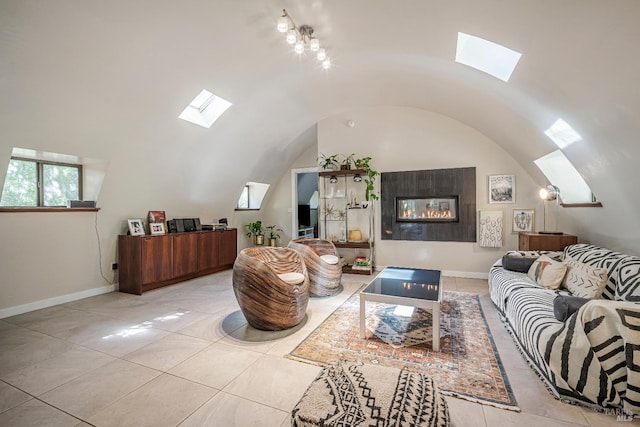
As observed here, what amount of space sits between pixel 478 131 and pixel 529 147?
1125mm

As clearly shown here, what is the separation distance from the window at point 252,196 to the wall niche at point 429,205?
128 inches

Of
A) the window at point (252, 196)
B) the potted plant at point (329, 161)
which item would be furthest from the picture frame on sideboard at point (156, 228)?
the potted plant at point (329, 161)

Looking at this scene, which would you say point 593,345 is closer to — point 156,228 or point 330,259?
point 330,259

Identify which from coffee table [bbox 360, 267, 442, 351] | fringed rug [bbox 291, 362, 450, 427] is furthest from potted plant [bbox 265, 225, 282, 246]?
Answer: fringed rug [bbox 291, 362, 450, 427]

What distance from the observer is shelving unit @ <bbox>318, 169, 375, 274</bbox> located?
565 cm

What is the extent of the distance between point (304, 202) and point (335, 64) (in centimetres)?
461

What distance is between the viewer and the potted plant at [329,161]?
5879 millimetres

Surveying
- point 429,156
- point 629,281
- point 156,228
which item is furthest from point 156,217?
point 629,281

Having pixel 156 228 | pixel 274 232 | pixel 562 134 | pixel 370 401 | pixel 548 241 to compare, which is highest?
pixel 562 134

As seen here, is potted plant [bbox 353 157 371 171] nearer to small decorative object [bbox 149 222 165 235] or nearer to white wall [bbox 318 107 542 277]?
white wall [bbox 318 107 542 277]

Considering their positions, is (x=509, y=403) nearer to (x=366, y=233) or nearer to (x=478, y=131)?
(x=366, y=233)

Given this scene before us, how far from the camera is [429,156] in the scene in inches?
210

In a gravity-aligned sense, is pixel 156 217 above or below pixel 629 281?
above

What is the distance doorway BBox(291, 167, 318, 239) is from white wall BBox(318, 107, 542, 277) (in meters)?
1.70
